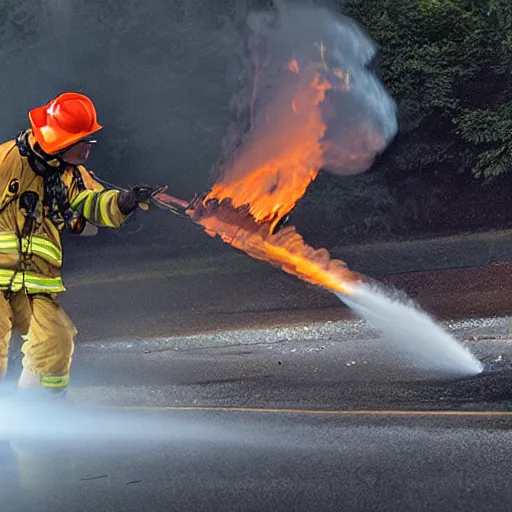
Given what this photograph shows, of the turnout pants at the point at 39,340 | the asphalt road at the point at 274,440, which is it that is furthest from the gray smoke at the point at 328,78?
the turnout pants at the point at 39,340

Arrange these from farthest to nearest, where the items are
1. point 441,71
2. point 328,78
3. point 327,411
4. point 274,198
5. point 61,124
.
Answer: point 441,71, point 328,78, point 274,198, point 327,411, point 61,124

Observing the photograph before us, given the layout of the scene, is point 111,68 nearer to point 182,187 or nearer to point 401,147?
point 182,187

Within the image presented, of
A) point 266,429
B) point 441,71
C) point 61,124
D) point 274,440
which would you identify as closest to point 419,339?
point 266,429

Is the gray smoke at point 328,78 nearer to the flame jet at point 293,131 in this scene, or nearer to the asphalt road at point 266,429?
the flame jet at point 293,131

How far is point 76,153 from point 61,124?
212mm

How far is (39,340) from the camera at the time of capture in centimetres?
509

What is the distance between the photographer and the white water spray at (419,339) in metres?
6.28

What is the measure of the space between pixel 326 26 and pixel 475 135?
276cm

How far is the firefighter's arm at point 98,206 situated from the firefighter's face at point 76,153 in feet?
0.70

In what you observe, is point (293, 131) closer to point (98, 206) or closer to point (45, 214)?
point (98, 206)

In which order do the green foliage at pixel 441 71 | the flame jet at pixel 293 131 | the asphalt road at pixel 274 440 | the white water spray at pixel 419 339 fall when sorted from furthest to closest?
the green foliage at pixel 441 71
the flame jet at pixel 293 131
the white water spray at pixel 419 339
the asphalt road at pixel 274 440

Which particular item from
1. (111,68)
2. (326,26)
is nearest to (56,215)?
(326,26)

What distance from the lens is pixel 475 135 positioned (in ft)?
39.5

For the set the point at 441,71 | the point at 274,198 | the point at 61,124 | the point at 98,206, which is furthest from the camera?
the point at 441,71
